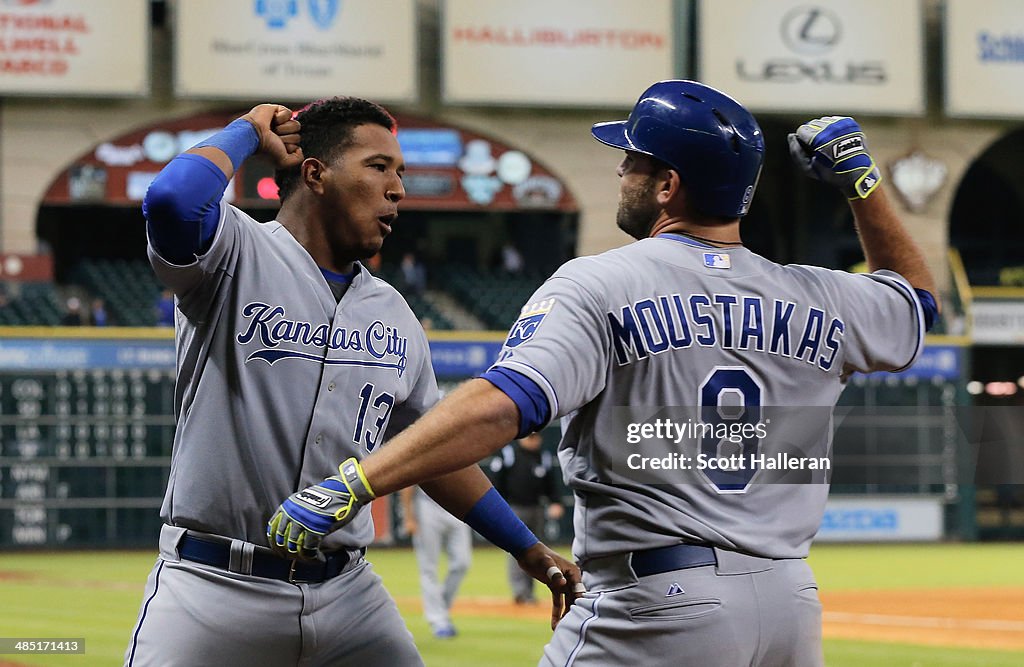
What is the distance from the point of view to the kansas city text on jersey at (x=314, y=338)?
336cm

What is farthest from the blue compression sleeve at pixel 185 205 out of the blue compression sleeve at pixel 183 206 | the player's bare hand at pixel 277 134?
the player's bare hand at pixel 277 134

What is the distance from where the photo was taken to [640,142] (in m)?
2.99

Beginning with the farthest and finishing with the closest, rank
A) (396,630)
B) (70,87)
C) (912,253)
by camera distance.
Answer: (70,87) < (396,630) < (912,253)

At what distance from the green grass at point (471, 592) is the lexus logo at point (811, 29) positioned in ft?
28.5

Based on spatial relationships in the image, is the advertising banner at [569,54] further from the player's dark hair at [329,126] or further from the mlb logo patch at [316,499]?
the mlb logo patch at [316,499]

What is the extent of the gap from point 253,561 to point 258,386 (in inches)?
16.8

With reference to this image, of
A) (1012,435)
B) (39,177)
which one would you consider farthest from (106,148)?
(1012,435)

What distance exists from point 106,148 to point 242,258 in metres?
20.5

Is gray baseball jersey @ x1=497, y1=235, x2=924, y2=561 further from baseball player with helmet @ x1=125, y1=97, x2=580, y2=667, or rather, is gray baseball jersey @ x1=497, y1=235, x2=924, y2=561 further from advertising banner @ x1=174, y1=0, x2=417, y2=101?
advertising banner @ x1=174, y1=0, x2=417, y2=101

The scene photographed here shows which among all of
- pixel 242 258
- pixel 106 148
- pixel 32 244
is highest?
pixel 242 258

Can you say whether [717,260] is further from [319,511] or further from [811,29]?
[811,29]

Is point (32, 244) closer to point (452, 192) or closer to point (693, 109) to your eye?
point (452, 192)

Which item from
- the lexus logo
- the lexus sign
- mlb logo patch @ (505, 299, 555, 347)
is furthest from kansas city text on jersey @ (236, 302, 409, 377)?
the lexus logo

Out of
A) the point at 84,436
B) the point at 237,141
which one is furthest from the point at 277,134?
the point at 84,436
